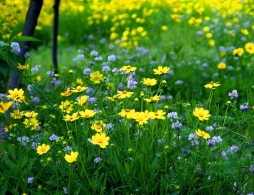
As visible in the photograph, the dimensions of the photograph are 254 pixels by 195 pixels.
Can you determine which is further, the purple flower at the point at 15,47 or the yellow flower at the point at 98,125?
the purple flower at the point at 15,47

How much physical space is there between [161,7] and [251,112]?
585 centimetres

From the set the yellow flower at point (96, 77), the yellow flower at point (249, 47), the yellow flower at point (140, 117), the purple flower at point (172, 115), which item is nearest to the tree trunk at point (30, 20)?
the yellow flower at point (96, 77)

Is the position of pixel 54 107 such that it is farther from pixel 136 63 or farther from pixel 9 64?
pixel 136 63

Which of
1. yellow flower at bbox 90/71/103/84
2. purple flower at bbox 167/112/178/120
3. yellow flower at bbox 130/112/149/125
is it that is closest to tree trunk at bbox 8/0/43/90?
yellow flower at bbox 90/71/103/84

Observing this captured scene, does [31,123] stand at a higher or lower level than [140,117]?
lower

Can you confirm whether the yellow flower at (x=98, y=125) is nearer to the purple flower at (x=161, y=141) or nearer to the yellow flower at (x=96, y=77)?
the purple flower at (x=161, y=141)

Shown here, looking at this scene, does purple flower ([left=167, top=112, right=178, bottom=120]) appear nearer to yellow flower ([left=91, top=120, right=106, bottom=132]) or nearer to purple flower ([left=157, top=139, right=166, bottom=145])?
purple flower ([left=157, top=139, right=166, bottom=145])

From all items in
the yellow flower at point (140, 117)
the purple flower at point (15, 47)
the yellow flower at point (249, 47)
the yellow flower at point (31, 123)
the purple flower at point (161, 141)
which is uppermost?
the purple flower at point (15, 47)

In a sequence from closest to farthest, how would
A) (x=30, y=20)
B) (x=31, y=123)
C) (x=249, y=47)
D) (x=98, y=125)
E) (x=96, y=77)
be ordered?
1. (x=98, y=125)
2. (x=31, y=123)
3. (x=96, y=77)
4. (x=249, y=47)
5. (x=30, y=20)

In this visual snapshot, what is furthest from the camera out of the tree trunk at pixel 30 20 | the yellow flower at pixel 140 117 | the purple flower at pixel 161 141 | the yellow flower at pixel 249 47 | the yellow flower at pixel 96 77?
the tree trunk at pixel 30 20

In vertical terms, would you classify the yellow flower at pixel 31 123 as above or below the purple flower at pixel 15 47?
below

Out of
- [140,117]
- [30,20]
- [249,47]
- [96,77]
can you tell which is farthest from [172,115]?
[30,20]

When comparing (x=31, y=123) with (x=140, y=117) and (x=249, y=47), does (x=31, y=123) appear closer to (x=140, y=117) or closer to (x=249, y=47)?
(x=140, y=117)

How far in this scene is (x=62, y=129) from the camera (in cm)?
276
